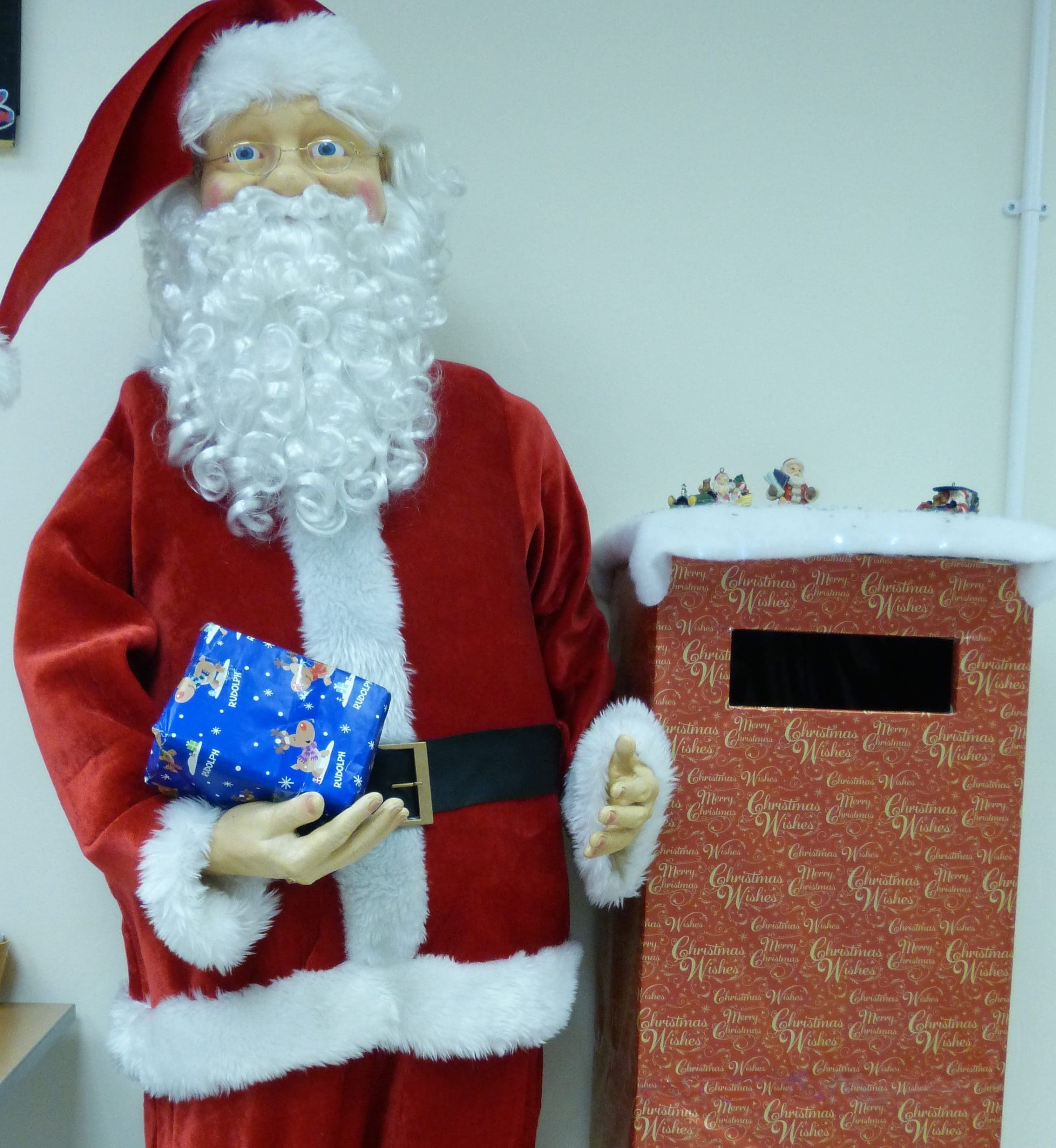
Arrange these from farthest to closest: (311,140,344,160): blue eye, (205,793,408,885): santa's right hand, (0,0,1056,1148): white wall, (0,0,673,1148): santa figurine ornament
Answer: (0,0,1056,1148): white wall, (311,140,344,160): blue eye, (0,0,673,1148): santa figurine ornament, (205,793,408,885): santa's right hand

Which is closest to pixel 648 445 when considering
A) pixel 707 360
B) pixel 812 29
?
pixel 707 360

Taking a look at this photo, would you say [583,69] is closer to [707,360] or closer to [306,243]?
[707,360]

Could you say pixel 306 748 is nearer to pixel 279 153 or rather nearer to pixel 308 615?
pixel 308 615

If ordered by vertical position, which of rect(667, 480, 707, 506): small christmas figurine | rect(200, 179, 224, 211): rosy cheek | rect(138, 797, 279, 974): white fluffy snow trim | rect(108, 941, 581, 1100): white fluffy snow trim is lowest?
rect(108, 941, 581, 1100): white fluffy snow trim

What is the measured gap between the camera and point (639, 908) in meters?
1.03

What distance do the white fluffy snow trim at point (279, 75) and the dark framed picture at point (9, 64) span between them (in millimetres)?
337

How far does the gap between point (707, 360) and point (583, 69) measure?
1.37 ft

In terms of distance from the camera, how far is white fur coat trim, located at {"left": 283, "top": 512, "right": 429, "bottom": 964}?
3.12ft

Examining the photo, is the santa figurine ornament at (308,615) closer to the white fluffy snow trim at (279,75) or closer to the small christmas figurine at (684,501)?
the white fluffy snow trim at (279,75)

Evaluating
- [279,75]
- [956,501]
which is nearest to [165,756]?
[279,75]

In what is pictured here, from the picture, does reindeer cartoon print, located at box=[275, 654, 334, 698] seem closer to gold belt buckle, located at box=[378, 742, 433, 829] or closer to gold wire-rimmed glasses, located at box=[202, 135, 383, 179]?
gold belt buckle, located at box=[378, 742, 433, 829]

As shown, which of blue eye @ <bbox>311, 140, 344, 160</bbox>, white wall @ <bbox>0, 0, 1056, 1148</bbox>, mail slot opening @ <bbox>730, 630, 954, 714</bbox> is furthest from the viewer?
white wall @ <bbox>0, 0, 1056, 1148</bbox>

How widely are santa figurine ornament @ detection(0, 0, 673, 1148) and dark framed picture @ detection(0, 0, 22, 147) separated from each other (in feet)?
1.02

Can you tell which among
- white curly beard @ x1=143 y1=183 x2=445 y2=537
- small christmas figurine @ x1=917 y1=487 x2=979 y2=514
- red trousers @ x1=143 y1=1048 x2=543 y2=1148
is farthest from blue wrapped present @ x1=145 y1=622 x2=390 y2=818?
small christmas figurine @ x1=917 y1=487 x2=979 y2=514
